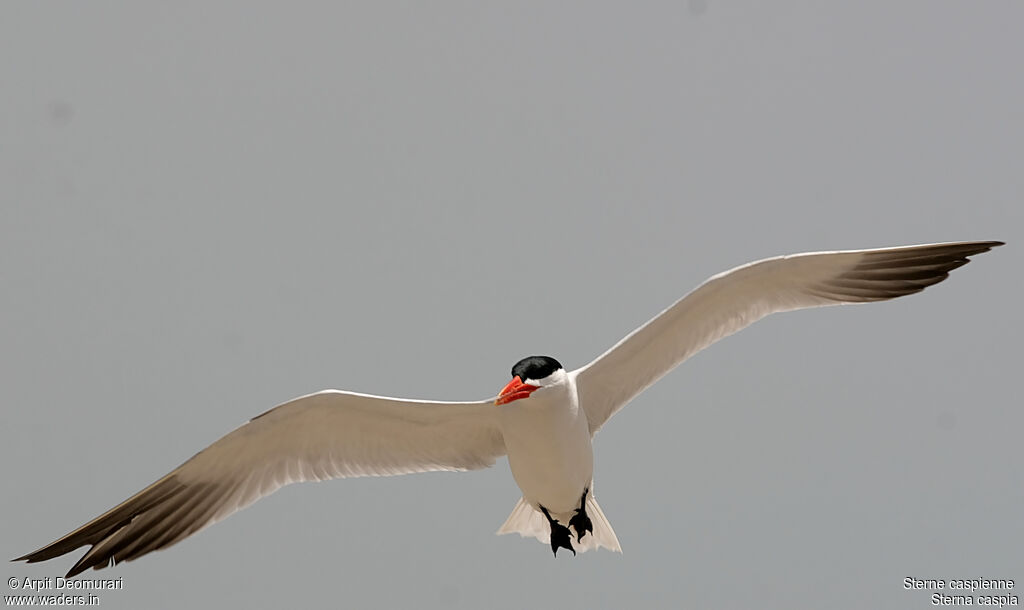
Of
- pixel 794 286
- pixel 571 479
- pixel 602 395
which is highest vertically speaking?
pixel 794 286

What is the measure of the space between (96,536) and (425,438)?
278 cm

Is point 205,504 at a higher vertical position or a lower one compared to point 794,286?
lower

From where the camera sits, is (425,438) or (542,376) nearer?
(542,376)

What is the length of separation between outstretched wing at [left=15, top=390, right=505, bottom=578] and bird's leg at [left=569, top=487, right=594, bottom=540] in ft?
2.73

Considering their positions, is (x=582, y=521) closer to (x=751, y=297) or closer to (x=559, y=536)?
(x=559, y=536)

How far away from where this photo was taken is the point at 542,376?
8.11 m

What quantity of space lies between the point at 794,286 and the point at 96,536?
A: 6.10m

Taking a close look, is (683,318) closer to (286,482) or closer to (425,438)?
(425,438)

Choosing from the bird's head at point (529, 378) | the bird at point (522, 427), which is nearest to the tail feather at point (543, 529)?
the bird at point (522, 427)

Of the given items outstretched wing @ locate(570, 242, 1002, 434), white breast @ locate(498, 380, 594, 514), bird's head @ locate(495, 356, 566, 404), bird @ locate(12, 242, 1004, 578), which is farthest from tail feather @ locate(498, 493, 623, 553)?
bird's head @ locate(495, 356, 566, 404)

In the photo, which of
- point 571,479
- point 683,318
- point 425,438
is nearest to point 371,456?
point 425,438

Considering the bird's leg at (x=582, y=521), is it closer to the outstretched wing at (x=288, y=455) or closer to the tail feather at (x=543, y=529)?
the tail feather at (x=543, y=529)

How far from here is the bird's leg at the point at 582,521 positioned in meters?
9.02

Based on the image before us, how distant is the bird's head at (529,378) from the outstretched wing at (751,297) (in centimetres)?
57
